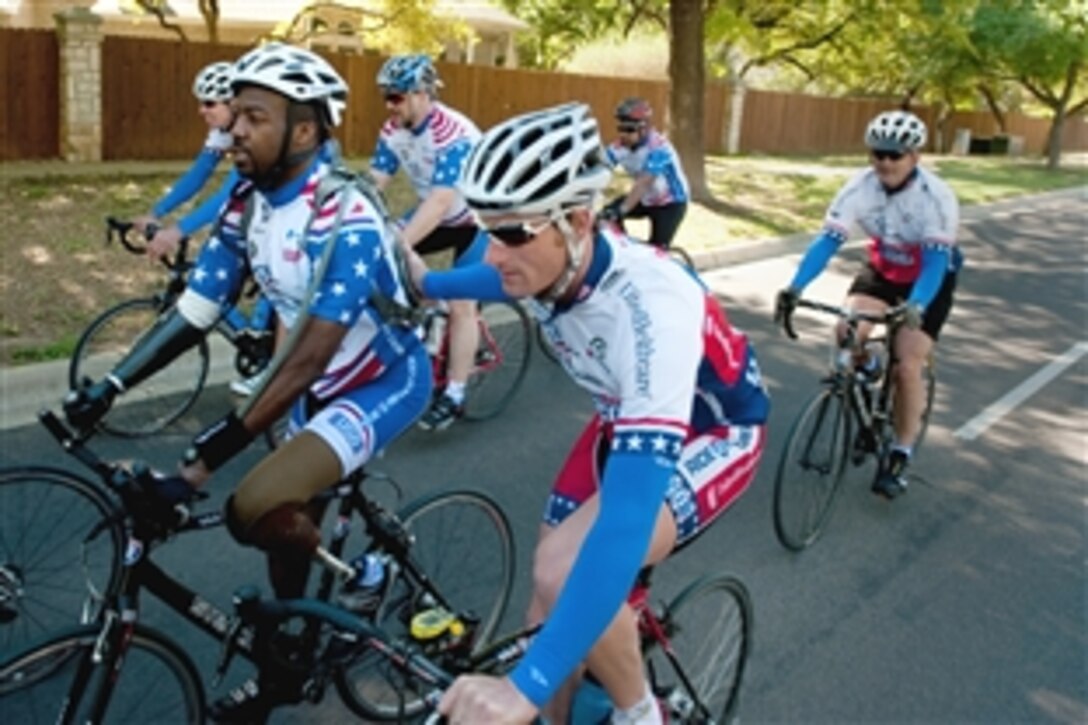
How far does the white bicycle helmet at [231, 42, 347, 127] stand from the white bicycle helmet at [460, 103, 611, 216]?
0.98m

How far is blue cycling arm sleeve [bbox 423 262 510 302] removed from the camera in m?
3.57

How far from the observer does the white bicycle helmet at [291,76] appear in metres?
3.27

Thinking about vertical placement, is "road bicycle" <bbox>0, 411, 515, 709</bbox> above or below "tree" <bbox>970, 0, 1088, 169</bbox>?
below

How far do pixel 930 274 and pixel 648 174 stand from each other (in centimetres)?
385

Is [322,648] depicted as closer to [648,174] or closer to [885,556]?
[885,556]

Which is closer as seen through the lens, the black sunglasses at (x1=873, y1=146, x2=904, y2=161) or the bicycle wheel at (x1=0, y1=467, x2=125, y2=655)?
the bicycle wheel at (x1=0, y1=467, x2=125, y2=655)

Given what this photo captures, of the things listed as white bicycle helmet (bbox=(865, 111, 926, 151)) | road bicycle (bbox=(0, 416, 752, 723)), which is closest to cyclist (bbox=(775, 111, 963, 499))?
white bicycle helmet (bbox=(865, 111, 926, 151))

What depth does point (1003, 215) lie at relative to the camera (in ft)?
74.1

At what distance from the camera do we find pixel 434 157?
22.1ft

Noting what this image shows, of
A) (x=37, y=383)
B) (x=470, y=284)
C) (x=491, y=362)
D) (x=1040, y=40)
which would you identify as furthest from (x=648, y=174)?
(x=1040, y=40)

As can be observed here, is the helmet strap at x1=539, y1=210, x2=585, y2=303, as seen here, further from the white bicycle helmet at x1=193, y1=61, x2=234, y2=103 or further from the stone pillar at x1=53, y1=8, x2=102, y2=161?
the stone pillar at x1=53, y1=8, x2=102, y2=161

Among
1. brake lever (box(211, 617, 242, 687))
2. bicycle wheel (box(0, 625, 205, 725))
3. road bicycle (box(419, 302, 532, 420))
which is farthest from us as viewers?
road bicycle (box(419, 302, 532, 420))

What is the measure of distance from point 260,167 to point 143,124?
14.2m

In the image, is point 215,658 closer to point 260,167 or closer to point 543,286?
point 260,167
